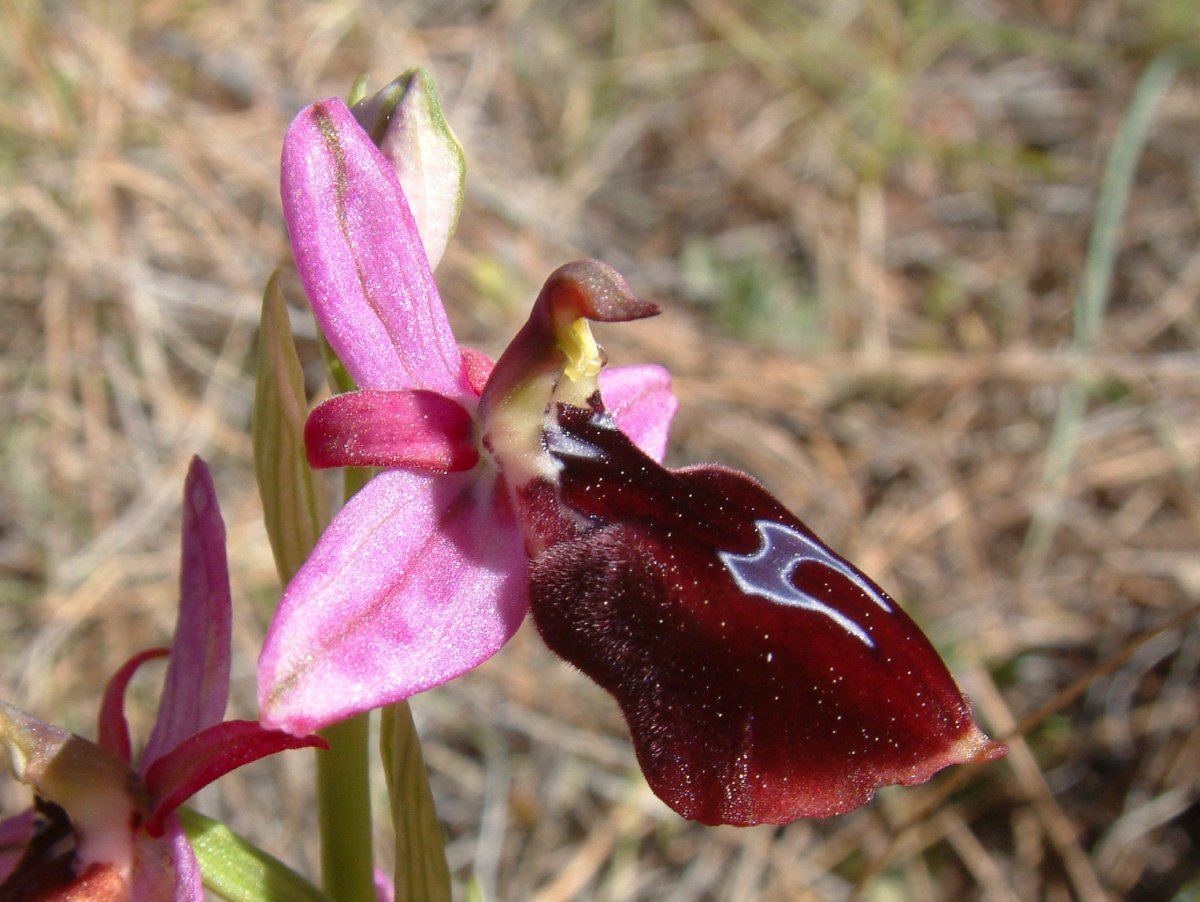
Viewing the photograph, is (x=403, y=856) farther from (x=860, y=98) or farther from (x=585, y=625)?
(x=860, y=98)

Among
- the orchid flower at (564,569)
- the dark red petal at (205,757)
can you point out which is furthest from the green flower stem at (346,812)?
the orchid flower at (564,569)

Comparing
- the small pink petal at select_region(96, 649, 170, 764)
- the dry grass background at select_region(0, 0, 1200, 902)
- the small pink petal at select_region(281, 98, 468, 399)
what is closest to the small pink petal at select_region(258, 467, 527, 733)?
the small pink petal at select_region(281, 98, 468, 399)

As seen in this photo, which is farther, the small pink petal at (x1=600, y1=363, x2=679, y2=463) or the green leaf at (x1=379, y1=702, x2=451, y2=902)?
the small pink petal at (x1=600, y1=363, x2=679, y2=463)

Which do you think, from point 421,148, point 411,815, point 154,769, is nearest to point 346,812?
point 411,815

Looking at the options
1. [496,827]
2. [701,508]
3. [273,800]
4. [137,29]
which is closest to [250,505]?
[273,800]

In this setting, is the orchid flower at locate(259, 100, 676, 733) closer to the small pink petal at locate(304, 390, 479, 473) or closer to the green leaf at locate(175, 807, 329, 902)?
the small pink petal at locate(304, 390, 479, 473)

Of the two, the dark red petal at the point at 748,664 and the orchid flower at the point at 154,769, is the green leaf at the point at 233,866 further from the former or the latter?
the dark red petal at the point at 748,664

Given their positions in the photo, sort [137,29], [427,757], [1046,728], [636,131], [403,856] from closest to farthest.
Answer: [403,856] → [1046,728] → [427,757] → [137,29] → [636,131]
